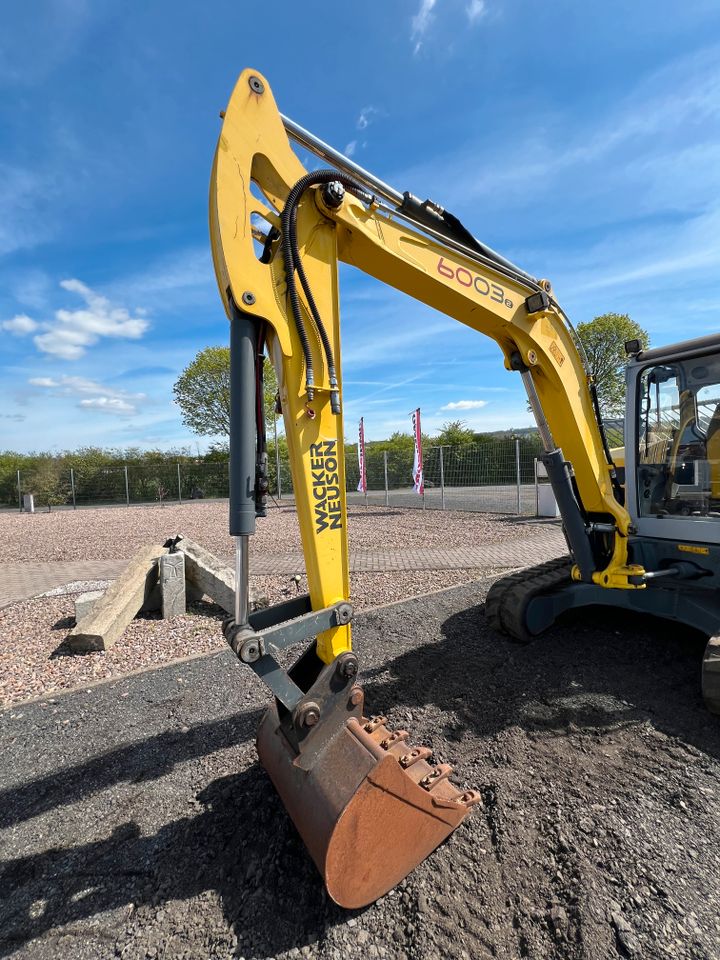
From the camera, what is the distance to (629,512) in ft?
13.8

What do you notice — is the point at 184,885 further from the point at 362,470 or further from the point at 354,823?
the point at 362,470

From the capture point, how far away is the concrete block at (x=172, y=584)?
18.1ft

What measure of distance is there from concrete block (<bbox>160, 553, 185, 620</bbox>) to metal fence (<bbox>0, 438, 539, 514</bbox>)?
37.2 ft

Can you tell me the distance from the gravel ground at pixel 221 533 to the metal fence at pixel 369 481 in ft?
6.81

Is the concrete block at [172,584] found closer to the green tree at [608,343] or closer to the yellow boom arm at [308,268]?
the yellow boom arm at [308,268]

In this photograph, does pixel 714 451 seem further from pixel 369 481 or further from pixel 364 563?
pixel 369 481

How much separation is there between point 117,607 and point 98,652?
47 centimetres

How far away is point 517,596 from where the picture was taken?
434 cm

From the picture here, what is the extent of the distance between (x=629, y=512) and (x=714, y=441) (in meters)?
0.80

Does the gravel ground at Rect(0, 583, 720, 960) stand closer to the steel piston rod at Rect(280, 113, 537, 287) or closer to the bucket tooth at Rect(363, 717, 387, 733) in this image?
the bucket tooth at Rect(363, 717, 387, 733)

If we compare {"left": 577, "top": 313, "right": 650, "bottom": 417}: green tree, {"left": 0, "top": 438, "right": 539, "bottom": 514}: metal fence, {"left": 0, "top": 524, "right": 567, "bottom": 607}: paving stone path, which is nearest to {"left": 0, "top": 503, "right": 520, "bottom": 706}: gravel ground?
{"left": 0, "top": 524, "right": 567, "bottom": 607}: paving stone path

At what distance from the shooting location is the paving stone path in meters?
7.93

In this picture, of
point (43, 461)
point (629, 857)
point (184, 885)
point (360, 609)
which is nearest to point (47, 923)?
point (184, 885)

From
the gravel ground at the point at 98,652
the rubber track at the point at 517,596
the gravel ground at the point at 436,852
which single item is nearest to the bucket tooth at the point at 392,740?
the gravel ground at the point at 436,852
